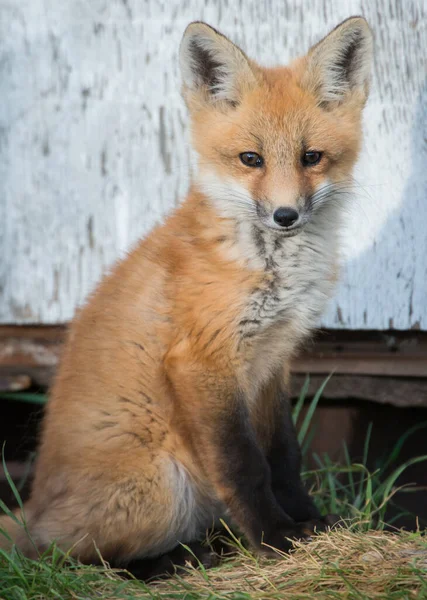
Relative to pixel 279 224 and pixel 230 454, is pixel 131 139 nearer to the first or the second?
pixel 279 224

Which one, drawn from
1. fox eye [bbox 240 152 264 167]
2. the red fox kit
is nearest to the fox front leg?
the red fox kit

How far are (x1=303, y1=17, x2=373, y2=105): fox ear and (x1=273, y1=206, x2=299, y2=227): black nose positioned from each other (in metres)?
0.48

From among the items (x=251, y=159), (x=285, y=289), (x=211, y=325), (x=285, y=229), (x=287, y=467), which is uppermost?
(x=251, y=159)

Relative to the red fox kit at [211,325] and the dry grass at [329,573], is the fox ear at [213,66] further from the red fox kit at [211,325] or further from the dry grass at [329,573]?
the dry grass at [329,573]

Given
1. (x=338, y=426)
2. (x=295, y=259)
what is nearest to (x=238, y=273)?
(x=295, y=259)

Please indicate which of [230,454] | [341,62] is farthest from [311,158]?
[230,454]

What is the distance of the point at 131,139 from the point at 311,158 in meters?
1.17

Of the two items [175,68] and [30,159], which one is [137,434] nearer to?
[30,159]

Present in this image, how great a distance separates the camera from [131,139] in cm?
313

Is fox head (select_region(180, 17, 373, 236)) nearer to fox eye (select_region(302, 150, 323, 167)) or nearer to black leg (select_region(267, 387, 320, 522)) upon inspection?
fox eye (select_region(302, 150, 323, 167))

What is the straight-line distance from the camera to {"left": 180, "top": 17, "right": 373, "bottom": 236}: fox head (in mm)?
2135

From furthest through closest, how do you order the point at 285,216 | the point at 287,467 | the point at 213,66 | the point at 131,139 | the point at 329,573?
the point at 131,139 < the point at 287,467 < the point at 213,66 < the point at 285,216 < the point at 329,573

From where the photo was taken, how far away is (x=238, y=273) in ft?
7.04

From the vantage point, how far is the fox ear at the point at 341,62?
2.24 metres
